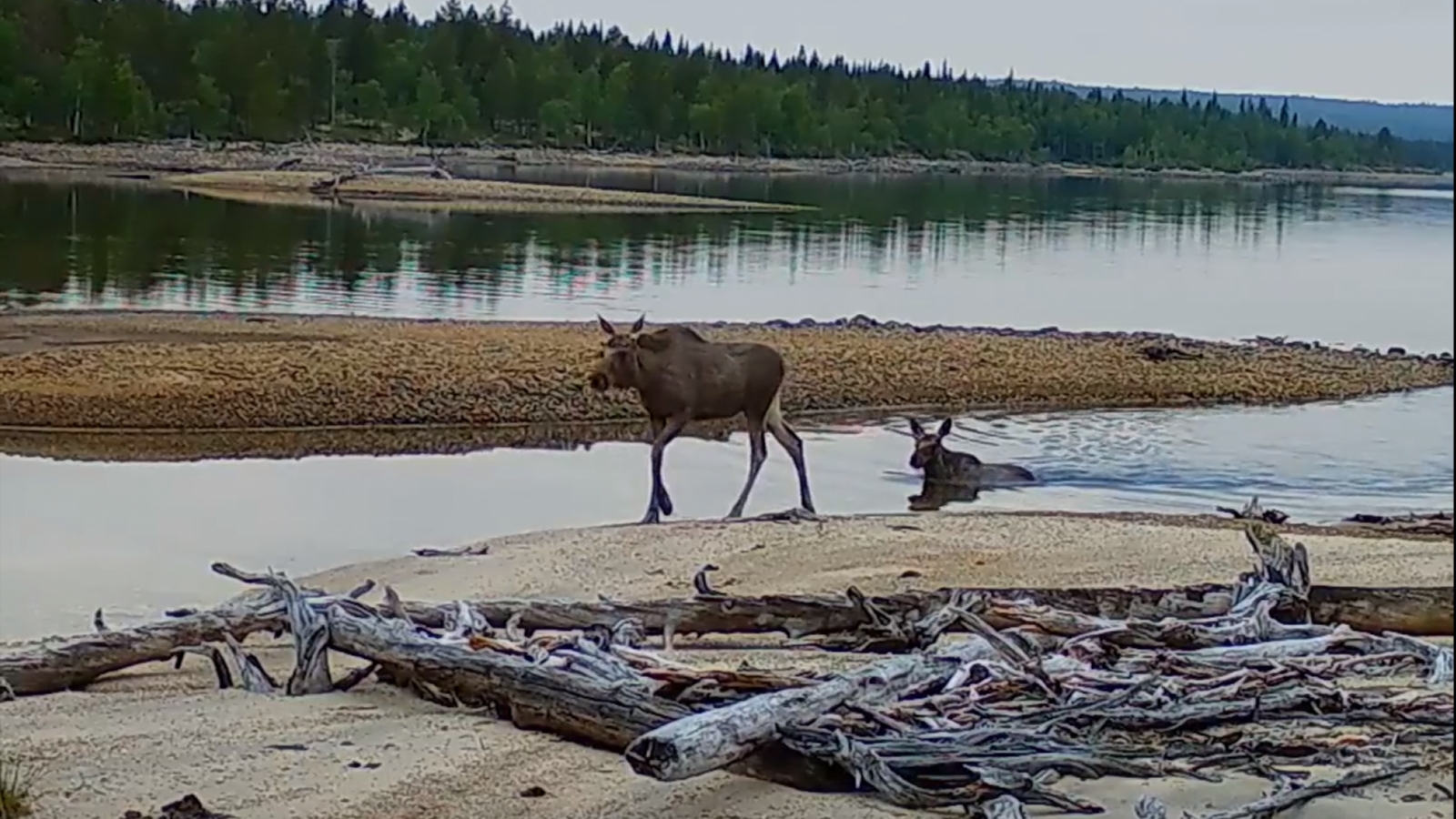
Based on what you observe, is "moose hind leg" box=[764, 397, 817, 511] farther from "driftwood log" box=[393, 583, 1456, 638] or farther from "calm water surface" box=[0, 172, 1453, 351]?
"calm water surface" box=[0, 172, 1453, 351]

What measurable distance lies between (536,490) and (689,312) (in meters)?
18.0

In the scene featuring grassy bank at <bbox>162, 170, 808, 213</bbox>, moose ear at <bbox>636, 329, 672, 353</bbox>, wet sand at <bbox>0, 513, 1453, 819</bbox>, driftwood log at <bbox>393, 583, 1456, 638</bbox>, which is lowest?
wet sand at <bbox>0, 513, 1453, 819</bbox>

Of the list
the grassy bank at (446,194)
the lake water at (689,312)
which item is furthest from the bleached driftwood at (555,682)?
the grassy bank at (446,194)

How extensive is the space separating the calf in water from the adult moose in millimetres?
2686

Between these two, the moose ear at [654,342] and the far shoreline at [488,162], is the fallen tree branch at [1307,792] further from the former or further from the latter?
the far shoreline at [488,162]

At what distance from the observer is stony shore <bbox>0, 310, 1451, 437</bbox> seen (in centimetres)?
2311

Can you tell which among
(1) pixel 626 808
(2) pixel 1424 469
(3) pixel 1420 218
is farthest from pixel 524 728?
(3) pixel 1420 218

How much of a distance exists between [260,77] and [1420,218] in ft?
184

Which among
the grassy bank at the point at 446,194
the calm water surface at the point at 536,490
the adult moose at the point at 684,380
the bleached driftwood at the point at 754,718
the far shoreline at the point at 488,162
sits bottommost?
the calm water surface at the point at 536,490

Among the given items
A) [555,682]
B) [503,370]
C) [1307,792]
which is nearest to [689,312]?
[503,370]

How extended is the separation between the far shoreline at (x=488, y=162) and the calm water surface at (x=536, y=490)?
6001cm

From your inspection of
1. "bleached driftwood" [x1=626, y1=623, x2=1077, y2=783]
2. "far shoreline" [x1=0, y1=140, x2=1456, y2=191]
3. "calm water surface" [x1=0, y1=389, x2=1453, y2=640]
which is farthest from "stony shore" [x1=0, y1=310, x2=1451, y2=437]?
"far shoreline" [x1=0, y1=140, x2=1456, y2=191]

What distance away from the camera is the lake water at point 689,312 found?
54.7 ft

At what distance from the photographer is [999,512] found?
60.0 ft
